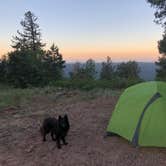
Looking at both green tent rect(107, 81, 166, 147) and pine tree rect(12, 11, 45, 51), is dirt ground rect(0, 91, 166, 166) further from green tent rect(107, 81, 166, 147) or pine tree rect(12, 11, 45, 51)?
pine tree rect(12, 11, 45, 51)

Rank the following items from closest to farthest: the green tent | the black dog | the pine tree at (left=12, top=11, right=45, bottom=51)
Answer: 1. the green tent
2. the black dog
3. the pine tree at (left=12, top=11, right=45, bottom=51)

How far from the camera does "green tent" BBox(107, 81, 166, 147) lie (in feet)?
18.9

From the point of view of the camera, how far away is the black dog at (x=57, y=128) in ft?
19.6

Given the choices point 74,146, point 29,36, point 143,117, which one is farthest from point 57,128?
point 29,36

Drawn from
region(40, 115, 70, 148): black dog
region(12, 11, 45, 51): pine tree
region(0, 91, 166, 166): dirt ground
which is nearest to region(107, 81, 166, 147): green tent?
region(0, 91, 166, 166): dirt ground

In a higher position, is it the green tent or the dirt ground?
the green tent

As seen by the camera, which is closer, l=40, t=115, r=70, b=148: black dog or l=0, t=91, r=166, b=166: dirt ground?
l=0, t=91, r=166, b=166: dirt ground

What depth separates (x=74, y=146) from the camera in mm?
6152

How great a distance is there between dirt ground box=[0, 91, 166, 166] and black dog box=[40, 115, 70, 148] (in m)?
0.16

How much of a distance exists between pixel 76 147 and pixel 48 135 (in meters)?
0.96

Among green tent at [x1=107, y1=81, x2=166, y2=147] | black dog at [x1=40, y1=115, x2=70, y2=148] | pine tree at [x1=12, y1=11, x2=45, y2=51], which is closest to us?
green tent at [x1=107, y1=81, x2=166, y2=147]

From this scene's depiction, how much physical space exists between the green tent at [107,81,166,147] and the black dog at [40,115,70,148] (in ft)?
3.49

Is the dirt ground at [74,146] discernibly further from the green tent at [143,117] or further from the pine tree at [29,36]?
the pine tree at [29,36]

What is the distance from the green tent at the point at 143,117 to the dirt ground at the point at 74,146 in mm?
179
